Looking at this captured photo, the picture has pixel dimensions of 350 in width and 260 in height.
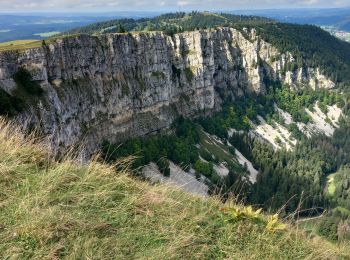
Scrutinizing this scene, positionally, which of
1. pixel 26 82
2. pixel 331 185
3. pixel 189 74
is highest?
pixel 26 82

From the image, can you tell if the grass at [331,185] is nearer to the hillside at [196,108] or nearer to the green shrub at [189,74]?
the hillside at [196,108]

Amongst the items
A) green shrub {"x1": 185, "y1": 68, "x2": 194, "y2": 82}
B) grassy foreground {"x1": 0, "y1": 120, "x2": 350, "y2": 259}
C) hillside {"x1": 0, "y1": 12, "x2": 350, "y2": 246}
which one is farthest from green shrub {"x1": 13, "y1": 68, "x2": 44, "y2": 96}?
green shrub {"x1": 185, "y1": 68, "x2": 194, "y2": 82}

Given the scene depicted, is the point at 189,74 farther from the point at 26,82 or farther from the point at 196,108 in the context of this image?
the point at 26,82

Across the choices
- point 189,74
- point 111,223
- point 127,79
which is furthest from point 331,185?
point 111,223

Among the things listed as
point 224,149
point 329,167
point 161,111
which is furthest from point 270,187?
point 329,167

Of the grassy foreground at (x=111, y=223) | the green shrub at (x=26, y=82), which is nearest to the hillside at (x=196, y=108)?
the green shrub at (x=26, y=82)

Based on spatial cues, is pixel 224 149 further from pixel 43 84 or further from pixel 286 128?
pixel 43 84
